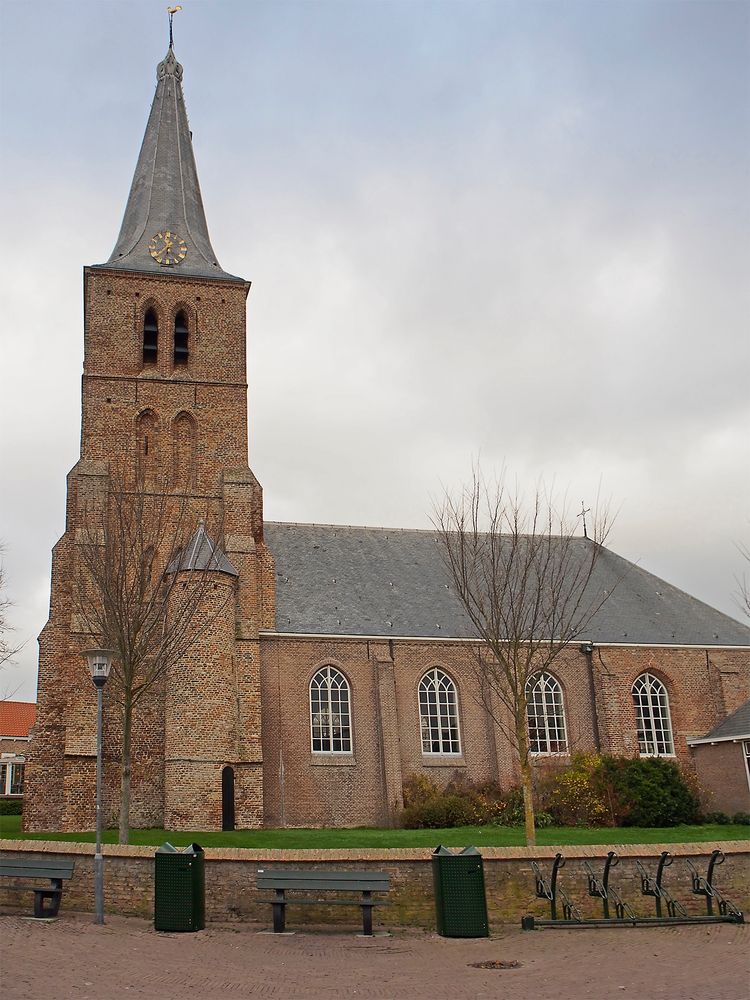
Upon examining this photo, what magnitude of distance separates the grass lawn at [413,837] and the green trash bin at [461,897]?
316 inches

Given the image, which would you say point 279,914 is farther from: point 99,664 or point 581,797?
point 581,797

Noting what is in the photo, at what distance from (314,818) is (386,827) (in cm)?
213

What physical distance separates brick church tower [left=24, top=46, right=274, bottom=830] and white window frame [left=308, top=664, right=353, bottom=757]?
2276mm

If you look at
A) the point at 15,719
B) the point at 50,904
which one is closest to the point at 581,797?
the point at 50,904

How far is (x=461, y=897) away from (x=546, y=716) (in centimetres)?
1962

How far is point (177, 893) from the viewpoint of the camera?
13.1 metres

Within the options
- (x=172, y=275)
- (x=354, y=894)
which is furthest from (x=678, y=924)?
(x=172, y=275)

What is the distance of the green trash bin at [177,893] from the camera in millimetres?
13086

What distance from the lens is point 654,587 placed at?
1426 inches

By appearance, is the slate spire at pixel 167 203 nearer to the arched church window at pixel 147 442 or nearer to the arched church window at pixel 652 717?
the arched church window at pixel 147 442

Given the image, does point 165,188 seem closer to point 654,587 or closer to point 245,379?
point 245,379

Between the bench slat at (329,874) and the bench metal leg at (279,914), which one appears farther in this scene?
the bench metal leg at (279,914)

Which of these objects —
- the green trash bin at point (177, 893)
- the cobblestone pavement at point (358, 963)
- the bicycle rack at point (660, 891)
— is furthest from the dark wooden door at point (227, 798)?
the bicycle rack at point (660, 891)

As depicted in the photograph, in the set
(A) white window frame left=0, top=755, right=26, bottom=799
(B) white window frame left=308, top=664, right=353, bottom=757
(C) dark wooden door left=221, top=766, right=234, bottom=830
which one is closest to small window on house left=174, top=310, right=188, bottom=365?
(B) white window frame left=308, top=664, right=353, bottom=757
